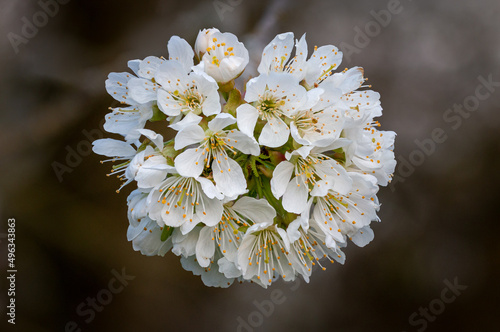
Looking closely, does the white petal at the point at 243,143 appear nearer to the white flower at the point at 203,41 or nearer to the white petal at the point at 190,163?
the white petal at the point at 190,163

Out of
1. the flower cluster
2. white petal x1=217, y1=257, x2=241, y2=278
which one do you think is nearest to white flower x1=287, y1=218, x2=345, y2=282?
the flower cluster

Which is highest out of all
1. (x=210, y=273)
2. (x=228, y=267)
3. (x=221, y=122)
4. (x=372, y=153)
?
(x=372, y=153)

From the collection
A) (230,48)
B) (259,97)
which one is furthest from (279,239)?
(230,48)

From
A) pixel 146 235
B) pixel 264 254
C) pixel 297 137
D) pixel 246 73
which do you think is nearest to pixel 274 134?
pixel 297 137

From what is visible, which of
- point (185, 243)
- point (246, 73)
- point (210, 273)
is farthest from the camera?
point (246, 73)

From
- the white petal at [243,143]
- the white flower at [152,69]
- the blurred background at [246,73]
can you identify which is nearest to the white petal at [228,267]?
the white petal at [243,143]

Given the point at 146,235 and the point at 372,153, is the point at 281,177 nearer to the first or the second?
the point at 372,153

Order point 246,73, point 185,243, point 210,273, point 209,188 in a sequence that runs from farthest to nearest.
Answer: point 246,73 < point 210,273 < point 185,243 < point 209,188
